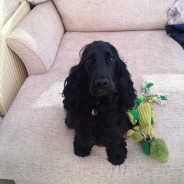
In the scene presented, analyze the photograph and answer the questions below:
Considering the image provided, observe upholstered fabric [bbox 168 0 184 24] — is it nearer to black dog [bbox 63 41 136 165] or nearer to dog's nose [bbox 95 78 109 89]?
black dog [bbox 63 41 136 165]

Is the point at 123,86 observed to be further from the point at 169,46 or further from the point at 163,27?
the point at 163,27

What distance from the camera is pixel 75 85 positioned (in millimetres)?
1121

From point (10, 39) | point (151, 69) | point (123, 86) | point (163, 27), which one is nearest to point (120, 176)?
point (123, 86)

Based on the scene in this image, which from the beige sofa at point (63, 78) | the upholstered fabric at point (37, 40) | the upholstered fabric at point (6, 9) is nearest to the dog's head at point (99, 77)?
the beige sofa at point (63, 78)

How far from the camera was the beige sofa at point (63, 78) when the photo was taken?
116 centimetres

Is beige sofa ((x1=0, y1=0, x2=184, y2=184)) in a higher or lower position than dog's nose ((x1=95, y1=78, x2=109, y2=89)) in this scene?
lower

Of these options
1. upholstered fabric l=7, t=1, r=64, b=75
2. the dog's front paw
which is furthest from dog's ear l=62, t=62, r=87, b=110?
upholstered fabric l=7, t=1, r=64, b=75

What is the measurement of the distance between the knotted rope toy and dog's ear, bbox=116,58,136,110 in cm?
16

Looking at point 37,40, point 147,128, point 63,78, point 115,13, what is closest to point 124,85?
point 147,128

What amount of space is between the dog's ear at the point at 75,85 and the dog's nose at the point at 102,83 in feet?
0.52

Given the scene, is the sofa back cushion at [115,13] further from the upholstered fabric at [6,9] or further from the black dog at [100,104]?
the black dog at [100,104]

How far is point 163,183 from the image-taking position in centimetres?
113

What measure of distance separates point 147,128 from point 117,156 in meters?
0.21

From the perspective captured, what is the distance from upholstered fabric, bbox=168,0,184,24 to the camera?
1863mm
